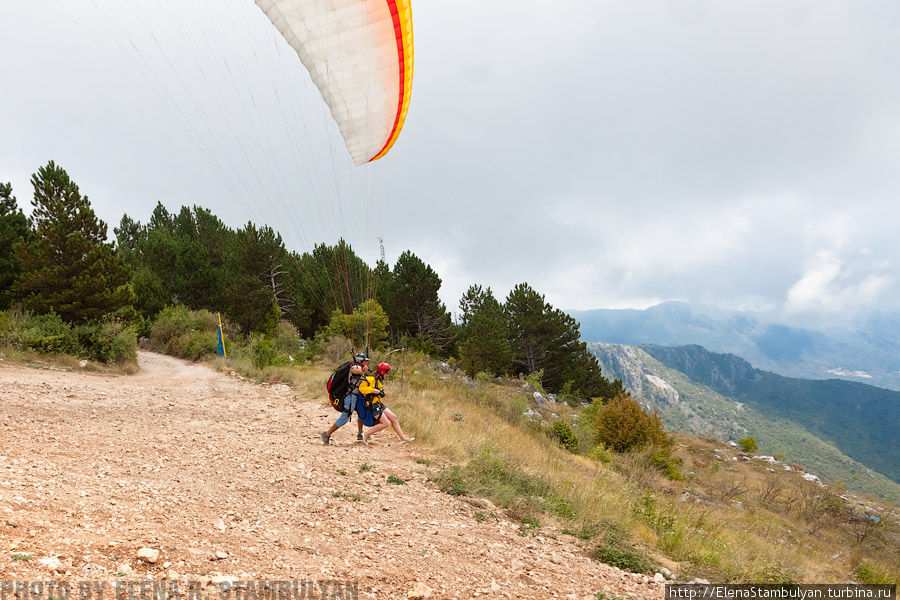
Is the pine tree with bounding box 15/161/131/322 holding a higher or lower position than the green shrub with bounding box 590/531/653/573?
higher

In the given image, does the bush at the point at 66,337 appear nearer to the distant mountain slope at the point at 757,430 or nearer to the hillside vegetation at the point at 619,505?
the hillside vegetation at the point at 619,505

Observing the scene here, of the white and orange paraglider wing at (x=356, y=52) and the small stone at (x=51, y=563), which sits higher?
the white and orange paraglider wing at (x=356, y=52)

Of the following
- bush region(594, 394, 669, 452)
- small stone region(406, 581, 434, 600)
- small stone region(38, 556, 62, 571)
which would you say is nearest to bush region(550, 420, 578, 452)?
bush region(594, 394, 669, 452)

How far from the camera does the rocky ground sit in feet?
8.82

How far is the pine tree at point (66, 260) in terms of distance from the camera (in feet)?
48.5

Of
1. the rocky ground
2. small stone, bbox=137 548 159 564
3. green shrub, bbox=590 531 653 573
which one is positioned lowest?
green shrub, bbox=590 531 653 573

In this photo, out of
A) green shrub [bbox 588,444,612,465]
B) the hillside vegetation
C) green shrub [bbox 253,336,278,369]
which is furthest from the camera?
green shrub [bbox 253,336,278,369]

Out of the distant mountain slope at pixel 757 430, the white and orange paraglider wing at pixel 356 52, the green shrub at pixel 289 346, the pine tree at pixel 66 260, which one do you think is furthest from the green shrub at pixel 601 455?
the distant mountain slope at pixel 757 430

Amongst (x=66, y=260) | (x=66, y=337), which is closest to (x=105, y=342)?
(x=66, y=337)

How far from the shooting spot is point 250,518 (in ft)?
12.3

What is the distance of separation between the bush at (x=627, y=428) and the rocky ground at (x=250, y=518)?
31.3 ft

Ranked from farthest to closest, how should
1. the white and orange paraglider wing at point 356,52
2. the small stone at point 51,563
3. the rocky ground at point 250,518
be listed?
the white and orange paraglider wing at point 356,52 → the rocky ground at point 250,518 → the small stone at point 51,563

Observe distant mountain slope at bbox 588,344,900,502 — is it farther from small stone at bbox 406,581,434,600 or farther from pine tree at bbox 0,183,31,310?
pine tree at bbox 0,183,31,310

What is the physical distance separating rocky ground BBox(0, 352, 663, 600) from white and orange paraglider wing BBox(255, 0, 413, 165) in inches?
223
